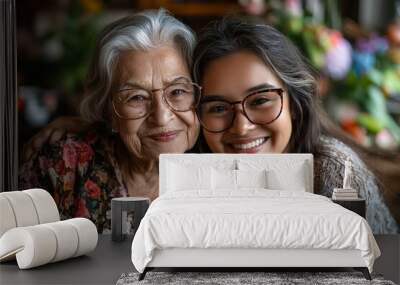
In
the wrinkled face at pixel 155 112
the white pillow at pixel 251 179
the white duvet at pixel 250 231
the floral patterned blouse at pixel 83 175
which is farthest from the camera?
the floral patterned blouse at pixel 83 175

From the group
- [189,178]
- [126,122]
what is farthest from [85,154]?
[189,178]

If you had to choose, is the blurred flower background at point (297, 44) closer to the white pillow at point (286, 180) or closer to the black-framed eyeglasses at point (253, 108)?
the black-framed eyeglasses at point (253, 108)

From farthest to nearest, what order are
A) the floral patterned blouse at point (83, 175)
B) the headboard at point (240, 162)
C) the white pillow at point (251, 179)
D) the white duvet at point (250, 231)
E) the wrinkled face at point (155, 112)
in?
the floral patterned blouse at point (83, 175)
the wrinkled face at point (155, 112)
the headboard at point (240, 162)
the white pillow at point (251, 179)
the white duvet at point (250, 231)

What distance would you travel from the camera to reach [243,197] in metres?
5.48

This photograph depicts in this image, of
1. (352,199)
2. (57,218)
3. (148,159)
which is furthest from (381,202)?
(57,218)

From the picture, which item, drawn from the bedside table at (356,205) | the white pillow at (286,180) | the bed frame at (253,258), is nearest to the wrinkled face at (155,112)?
the white pillow at (286,180)

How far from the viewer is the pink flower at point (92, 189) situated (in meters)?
6.67

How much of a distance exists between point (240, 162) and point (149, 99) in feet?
3.18

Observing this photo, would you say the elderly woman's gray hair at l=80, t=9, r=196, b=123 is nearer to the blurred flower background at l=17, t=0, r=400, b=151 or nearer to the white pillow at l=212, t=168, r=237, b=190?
the blurred flower background at l=17, t=0, r=400, b=151

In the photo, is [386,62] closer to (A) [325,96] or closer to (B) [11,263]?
(A) [325,96]

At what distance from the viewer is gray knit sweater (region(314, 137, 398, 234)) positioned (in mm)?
6684

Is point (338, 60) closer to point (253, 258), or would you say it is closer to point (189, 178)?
point (189, 178)

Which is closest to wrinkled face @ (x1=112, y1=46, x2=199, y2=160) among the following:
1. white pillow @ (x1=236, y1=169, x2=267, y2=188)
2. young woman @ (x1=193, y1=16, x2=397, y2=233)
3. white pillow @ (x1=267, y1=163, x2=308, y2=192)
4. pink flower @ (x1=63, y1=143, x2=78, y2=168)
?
young woman @ (x1=193, y1=16, x2=397, y2=233)

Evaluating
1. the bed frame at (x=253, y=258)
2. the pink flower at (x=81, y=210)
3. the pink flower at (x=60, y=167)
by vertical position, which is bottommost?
the pink flower at (x=81, y=210)
